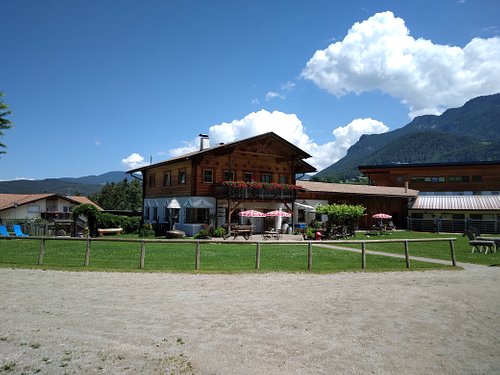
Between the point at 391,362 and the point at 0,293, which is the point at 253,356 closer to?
the point at 391,362

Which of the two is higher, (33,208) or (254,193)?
(254,193)

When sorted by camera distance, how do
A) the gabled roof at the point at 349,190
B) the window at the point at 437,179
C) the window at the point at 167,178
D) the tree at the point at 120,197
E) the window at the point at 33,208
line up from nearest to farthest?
the window at the point at 167,178, the gabled roof at the point at 349,190, the window at the point at 33,208, the window at the point at 437,179, the tree at the point at 120,197

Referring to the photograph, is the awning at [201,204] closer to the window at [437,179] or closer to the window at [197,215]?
the window at [197,215]

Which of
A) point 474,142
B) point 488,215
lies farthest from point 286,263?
point 474,142

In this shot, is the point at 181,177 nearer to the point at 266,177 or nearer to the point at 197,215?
the point at 197,215

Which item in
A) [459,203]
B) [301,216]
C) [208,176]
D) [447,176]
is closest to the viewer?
[208,176]

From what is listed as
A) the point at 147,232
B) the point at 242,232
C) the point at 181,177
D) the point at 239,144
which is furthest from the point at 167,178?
the point at 242,232

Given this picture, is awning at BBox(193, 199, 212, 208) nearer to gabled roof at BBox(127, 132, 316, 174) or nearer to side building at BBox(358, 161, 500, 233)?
gabled roof at BBox(127, 132, 316, 174)

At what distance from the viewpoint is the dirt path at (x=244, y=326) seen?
187 inches

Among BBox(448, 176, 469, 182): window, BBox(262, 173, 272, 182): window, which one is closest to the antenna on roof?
BBox(262, 173, 272, 182): window

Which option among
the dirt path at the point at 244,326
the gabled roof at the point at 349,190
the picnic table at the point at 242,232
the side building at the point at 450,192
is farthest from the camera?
the side building at the point at 450,192

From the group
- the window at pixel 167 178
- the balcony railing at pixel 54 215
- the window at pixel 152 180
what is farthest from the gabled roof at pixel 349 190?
the balcony railing at pixel 54 215

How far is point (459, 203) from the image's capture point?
40.9 meters

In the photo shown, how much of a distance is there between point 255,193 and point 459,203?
2449 cm
